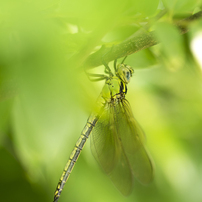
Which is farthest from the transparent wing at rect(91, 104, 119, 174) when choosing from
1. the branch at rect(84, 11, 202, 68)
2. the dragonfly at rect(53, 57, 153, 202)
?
the branch at rect(84, 11, 202, 68)

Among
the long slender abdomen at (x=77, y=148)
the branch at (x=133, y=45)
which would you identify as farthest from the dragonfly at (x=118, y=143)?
the branch at (x=133, y=45)

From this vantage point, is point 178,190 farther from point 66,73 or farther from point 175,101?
point 66,73

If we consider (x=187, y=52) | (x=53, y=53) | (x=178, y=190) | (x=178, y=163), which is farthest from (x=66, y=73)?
(x=178, y=190)

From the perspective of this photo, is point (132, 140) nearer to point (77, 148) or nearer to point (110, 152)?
point (110, 152)

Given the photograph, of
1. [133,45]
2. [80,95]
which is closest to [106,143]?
[133,45]

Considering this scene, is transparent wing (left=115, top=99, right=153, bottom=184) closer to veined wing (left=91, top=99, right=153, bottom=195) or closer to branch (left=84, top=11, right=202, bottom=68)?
veined wing (left=91, top=99, right=153, bottom=195)
